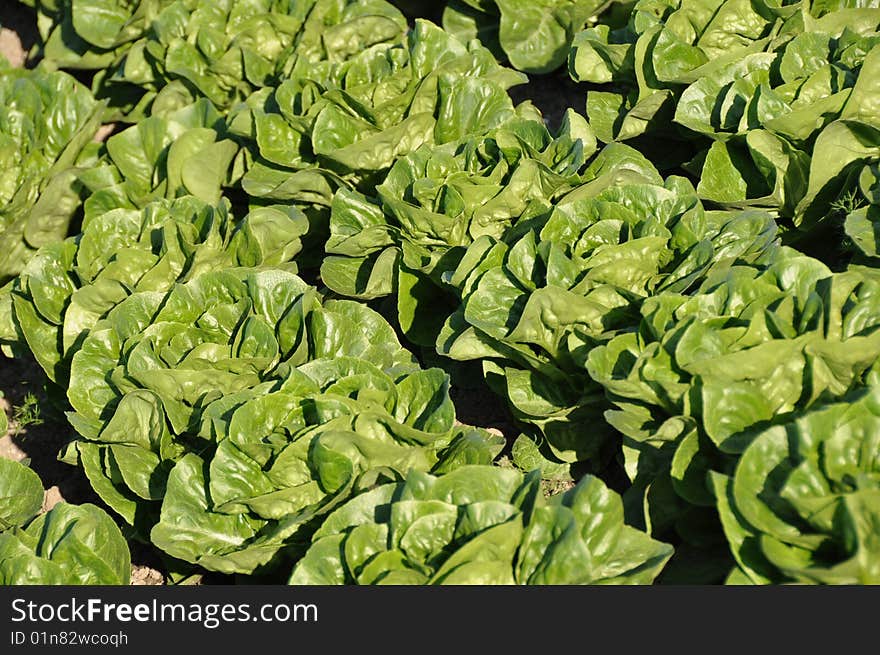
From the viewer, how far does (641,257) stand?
14.6 feet

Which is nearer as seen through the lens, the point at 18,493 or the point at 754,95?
the point at 18,493

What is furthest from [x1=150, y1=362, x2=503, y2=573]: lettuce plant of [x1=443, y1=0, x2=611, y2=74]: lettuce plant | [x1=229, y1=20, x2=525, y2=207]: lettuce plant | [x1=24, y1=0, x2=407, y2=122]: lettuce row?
[x1=443, y1=0, x2=611, y2=74]: lettuce plant

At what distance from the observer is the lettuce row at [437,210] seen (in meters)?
5.07

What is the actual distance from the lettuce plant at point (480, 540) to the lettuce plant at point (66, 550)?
3.55 feet

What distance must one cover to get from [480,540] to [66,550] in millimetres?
1867

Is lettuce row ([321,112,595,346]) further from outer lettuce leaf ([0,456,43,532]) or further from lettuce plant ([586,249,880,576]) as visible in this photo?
outer lettuce leaf ([0,456,43,532])

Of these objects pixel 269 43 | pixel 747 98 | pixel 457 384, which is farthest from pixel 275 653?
pixel 269 43

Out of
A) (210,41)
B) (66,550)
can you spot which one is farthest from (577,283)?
(210,41)

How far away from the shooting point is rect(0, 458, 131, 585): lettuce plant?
4145 mm

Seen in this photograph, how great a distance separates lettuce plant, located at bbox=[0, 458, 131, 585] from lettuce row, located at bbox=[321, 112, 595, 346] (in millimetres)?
1807

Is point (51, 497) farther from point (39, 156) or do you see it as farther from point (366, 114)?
point (366, 114)

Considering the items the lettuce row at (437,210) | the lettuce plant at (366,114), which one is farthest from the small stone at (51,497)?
the lettuce plant at (366,114)

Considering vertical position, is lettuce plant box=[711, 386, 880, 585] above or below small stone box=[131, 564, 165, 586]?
above

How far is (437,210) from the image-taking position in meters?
5.20
